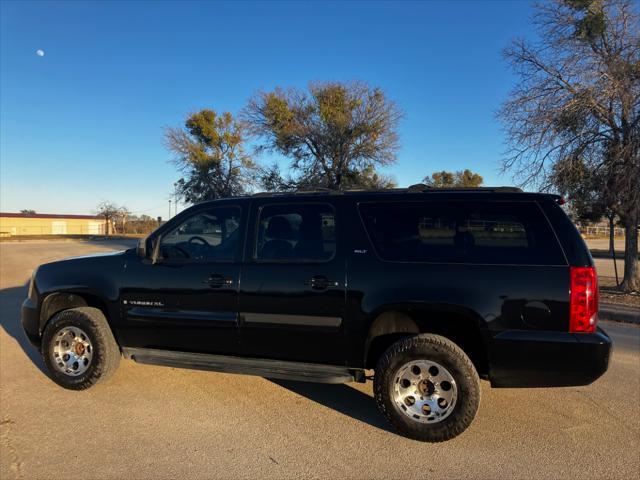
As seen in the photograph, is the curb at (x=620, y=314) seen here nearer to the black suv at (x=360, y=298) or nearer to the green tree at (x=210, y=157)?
the black suv at (x=360, y=298)

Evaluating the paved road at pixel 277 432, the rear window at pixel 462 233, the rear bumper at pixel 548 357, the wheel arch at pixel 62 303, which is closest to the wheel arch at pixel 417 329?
the rear bumper at pixel 548 357

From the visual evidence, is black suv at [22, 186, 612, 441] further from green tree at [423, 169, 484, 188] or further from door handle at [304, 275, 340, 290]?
green tree at [423, 169, 484, 188]

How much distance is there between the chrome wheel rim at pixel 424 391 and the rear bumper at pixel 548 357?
377 mm

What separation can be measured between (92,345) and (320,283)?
2.37 meters

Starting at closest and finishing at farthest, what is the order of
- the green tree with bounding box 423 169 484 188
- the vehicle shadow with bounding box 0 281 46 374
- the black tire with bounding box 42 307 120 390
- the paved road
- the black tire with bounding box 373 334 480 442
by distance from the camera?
the paved road → the black tire with bounding box 373 334 480 442 → the black tire with bounding box 42 307 120 390 → the vehicle shadow with bounding box 0 281 46 374 → the green tree with bounding box 423 169 484 188

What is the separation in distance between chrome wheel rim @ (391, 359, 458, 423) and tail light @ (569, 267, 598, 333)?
38.4 inches

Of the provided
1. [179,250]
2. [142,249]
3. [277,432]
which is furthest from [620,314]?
[142,249]

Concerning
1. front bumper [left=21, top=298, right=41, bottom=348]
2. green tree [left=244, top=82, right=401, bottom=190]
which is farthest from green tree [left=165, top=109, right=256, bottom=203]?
front bumper [left=21, top=298, right=41, bottom=348]

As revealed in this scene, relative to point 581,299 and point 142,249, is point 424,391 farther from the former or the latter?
point 142,249

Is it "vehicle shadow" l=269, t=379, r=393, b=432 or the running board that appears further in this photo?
"vehicle shadow" l=269, t=379, r=393, b=432

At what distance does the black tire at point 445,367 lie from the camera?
3285 mm

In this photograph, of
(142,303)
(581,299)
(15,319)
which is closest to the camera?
(581,299)

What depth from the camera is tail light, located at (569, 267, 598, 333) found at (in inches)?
123

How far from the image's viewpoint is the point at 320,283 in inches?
142
